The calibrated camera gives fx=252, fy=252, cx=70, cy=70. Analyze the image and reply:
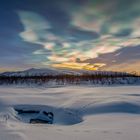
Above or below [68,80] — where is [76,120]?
below

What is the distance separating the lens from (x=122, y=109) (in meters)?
10.0

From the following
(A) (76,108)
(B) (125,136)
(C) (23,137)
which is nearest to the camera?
(C) (23,137)

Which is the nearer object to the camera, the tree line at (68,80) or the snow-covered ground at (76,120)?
the snow-covered ground at (76,120)

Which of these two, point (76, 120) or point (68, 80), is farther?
point (68, 80)

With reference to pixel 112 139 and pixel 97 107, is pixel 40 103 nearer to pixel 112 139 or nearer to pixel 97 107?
pixel 97 107

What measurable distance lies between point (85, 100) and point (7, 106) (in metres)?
3.62

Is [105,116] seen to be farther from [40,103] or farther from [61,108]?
[40,103]

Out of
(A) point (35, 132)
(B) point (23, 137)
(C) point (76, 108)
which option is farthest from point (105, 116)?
(B) point (23, 137)

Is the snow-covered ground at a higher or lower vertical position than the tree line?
lower

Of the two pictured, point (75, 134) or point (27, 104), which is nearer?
point (75, 134)

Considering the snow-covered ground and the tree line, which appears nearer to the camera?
the snow-covered ground

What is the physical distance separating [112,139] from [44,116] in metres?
4.25

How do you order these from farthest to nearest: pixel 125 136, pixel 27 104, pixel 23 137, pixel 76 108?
pixel 27 104 → pixel 76 108 → pixel 125 136 → pixel 23 137

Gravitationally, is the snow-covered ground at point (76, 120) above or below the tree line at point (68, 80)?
below
